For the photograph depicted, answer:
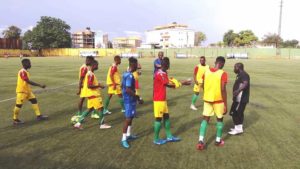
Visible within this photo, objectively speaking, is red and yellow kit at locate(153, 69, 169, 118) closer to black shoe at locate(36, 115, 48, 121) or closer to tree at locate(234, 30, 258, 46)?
black shoe at locate(36, 115, 48, 121)

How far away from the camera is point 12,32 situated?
12331 cm

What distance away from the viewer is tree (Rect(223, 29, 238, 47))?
128m

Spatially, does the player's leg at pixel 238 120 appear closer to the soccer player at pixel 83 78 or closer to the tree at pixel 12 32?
the soccer player at pixel 83 78

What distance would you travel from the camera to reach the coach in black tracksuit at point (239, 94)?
25.6 feet

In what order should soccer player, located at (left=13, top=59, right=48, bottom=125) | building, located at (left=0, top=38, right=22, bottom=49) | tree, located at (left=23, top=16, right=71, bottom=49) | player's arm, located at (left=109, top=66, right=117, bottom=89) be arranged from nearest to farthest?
soccer player, located at (left=13, top=59, right=48, bottom=125) → player's arm, located at (left=109, top=66, right=117, bottom=89) → building, located at (left=0, top=38, right=22, bottom=49) → tree, located at (left=23, top=16, right=71, bottom=49)

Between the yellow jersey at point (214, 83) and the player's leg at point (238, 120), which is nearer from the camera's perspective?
the yellow jersey at point (214, 83)

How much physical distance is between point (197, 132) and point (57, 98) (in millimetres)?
7396

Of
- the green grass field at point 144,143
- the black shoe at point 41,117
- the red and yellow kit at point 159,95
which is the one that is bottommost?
the green grass field at point 144,143

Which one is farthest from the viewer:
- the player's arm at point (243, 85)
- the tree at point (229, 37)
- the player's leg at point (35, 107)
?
the tree at point (229, 37)

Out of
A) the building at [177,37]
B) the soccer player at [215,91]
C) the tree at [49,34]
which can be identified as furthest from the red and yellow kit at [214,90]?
the building at [177,37]

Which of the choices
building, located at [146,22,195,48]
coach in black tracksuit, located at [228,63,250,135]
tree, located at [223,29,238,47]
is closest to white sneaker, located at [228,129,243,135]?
coach in black tracksuit, located at [228,63,250,135]

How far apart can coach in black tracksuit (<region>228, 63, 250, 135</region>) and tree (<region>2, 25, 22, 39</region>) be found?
420 ft

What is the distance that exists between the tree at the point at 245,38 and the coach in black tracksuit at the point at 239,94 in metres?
122

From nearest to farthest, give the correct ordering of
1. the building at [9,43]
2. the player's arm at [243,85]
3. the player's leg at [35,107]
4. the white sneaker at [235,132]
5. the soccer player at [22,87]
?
the player's arm at [243,85]
the white sneaker at [235,132]
the soccer player at [22,87]
the player's leg at [35,107]
the building at [9,43]
